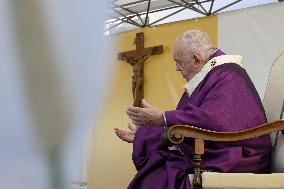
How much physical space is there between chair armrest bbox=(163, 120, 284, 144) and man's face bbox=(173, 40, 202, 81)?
0.46 m

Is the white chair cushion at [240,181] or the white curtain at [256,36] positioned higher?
the white curtain at [256,36]

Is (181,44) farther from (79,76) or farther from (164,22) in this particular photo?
(164,22)

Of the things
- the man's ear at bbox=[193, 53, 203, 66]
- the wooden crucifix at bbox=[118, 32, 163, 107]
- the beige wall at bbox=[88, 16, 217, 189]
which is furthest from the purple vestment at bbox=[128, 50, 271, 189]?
the wooden crucifix at bbox=[118, 32, 163, 107]

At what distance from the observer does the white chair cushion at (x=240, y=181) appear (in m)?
1.38

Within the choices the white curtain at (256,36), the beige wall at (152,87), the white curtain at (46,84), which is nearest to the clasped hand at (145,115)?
the white curtain at (46,84)

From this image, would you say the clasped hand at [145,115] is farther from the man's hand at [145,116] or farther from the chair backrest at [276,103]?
the chair backrest at [276,103]

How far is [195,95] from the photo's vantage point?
1.71 m

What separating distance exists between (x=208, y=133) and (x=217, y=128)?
0.41ft

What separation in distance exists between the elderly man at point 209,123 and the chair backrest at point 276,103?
4cm

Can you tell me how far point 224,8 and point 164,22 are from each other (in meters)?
0.68

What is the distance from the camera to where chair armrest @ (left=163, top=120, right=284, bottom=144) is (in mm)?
1414

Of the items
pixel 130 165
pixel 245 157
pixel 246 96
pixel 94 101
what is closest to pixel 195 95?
pixel 246 96

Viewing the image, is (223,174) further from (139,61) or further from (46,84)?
(139,61)

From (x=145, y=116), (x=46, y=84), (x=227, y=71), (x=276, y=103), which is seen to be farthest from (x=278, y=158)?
(x=46, y=84)
